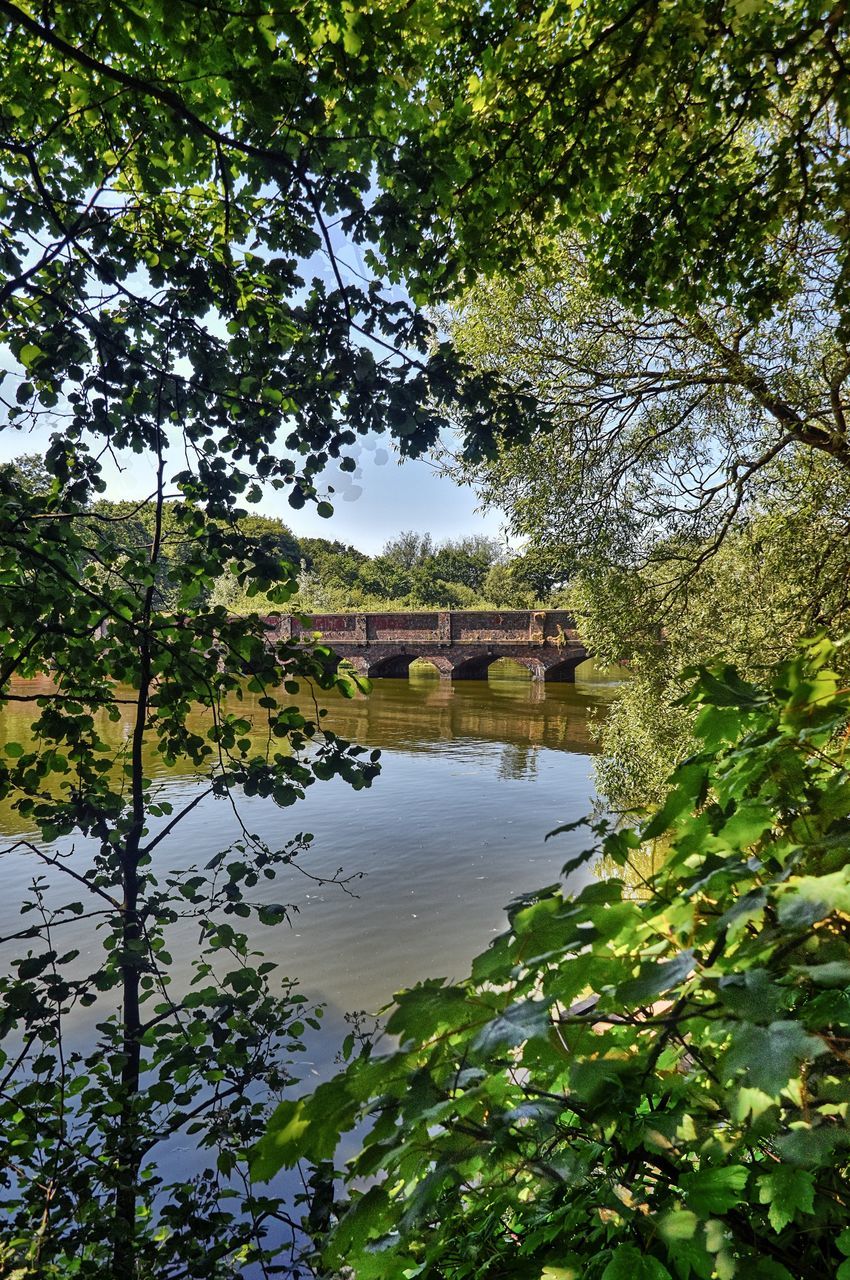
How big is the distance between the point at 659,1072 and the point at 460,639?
34.7 meters

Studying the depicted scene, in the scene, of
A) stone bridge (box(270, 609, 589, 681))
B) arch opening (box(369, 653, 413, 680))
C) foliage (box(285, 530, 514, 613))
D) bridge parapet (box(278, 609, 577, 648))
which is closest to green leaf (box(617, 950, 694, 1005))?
bridge parapet (box(278, 609, 577, 648))

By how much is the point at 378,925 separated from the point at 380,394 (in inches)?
274

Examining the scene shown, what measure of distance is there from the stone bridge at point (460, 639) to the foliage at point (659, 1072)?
30.5 metres

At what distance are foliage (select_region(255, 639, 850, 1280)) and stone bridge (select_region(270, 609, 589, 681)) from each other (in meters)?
30.5

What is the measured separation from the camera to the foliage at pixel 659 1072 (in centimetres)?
73

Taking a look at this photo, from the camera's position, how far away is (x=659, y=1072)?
1.10 m

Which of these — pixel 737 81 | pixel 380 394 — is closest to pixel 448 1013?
pixel 380 394

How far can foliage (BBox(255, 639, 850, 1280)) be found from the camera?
0.73 metres

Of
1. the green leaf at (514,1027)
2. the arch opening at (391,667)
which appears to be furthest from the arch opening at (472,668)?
the green leaf at (514,1027)

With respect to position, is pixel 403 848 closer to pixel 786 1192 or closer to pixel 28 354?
pixel 28 354

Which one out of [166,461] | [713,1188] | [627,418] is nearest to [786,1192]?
[713,1188]

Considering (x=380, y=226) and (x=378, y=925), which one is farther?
(x=378, y=925)

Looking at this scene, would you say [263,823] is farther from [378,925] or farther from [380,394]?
[380,394]

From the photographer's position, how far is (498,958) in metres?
0.91
